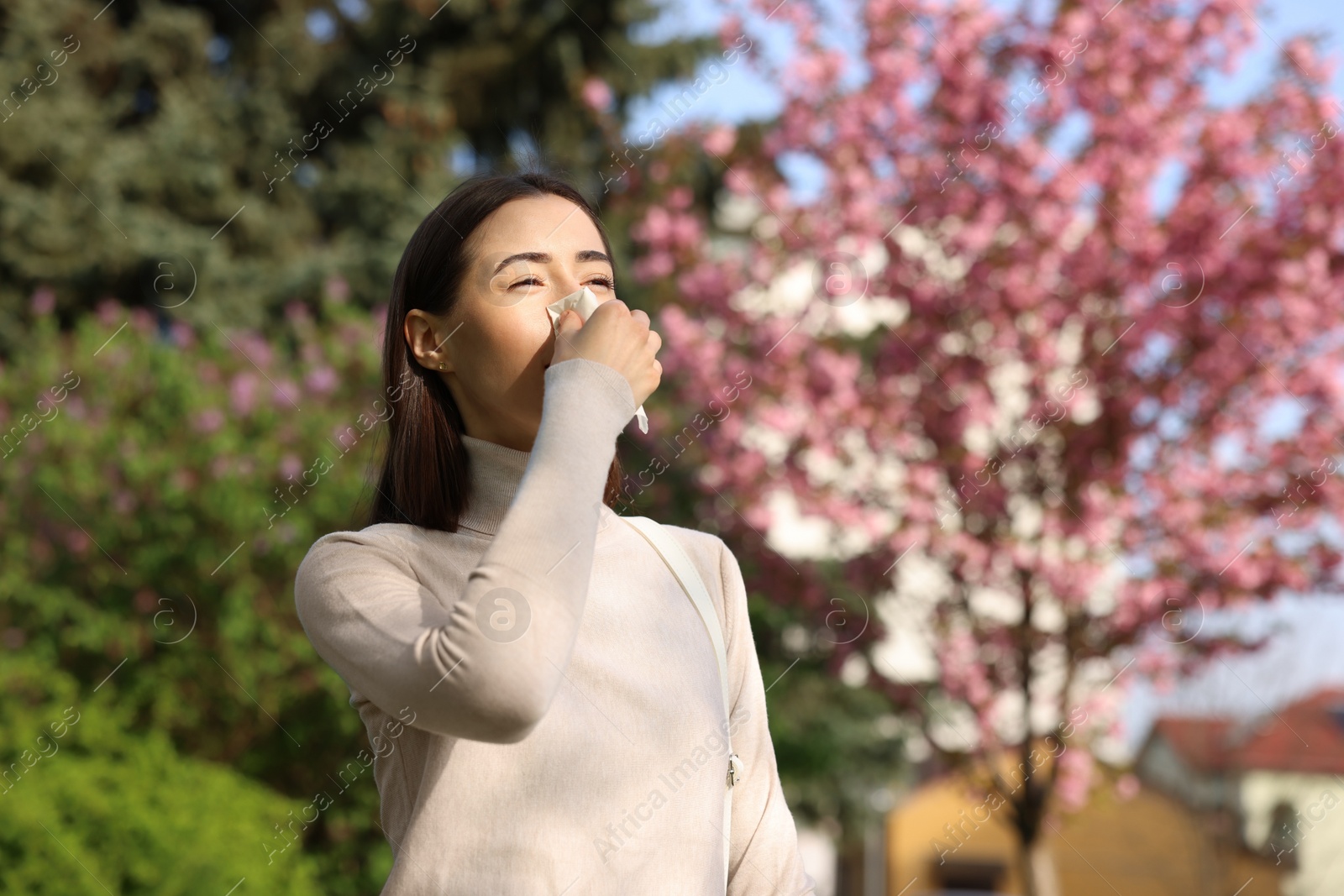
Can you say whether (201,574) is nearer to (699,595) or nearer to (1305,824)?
(699,595)

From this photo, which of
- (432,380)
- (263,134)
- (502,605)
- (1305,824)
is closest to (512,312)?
(432,380)

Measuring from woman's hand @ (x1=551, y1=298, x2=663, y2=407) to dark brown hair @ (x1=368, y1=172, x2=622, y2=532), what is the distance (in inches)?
7.7

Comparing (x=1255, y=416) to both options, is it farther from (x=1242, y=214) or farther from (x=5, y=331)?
(x=5, y=331)

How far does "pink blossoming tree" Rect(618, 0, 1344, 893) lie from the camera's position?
19.2 feet

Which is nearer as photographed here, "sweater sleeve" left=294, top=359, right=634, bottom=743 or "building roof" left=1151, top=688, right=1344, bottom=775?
"sweater sleeve" left=294, top=359, right=634, bottom=743

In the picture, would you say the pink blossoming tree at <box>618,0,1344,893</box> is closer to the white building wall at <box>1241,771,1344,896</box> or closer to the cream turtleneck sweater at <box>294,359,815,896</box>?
the cream turtleneck sweater at <box>294,359,815,896</box>

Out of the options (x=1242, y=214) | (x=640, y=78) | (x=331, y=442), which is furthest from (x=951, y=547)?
(x=640, y=78)

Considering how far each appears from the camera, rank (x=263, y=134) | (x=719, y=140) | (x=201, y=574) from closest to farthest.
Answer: (x=201, y=574) → (x=719, y=140) → (x=263, y=134)

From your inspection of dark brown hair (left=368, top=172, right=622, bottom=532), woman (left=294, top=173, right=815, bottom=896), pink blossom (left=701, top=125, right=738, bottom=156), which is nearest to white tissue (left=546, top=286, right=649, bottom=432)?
woman (left=294, top=173, right=815, bottom=896)

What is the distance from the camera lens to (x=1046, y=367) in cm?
587

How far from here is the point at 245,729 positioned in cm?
662

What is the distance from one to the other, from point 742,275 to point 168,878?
13.2ft

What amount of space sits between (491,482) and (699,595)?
267mm

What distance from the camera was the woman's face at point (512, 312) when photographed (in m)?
1.36
